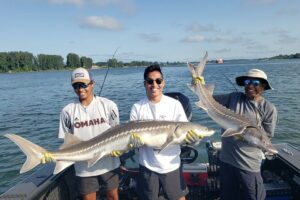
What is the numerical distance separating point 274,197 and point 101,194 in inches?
121

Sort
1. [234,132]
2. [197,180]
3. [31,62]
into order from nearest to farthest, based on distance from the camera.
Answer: [234,132], [197,180], [31,62]

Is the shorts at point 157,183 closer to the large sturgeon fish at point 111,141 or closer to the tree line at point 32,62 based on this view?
the large sturgeon fish at point 111,141

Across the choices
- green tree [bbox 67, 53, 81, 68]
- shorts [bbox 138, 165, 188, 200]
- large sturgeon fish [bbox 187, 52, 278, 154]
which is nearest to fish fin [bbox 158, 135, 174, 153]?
shorts [bbox 138, 165, 188, 200]

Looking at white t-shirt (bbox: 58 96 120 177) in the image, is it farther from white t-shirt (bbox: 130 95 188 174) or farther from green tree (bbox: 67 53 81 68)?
green tree (bbox: 67 53 81 68)

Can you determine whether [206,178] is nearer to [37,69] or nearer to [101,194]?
[101,194]

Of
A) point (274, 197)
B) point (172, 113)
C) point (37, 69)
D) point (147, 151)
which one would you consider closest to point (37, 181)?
point (147, 151)

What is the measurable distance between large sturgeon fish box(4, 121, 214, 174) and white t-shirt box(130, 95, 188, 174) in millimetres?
134

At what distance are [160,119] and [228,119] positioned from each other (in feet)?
3.22

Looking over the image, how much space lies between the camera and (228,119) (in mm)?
4426

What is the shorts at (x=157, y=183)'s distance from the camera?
416 centimetres

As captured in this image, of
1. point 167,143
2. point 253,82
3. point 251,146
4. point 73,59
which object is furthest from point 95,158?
point 73,59

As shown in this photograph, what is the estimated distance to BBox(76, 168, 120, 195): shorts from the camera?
4.61 m

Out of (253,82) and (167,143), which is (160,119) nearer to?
(167,143)

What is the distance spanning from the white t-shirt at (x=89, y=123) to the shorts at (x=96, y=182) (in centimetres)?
7
